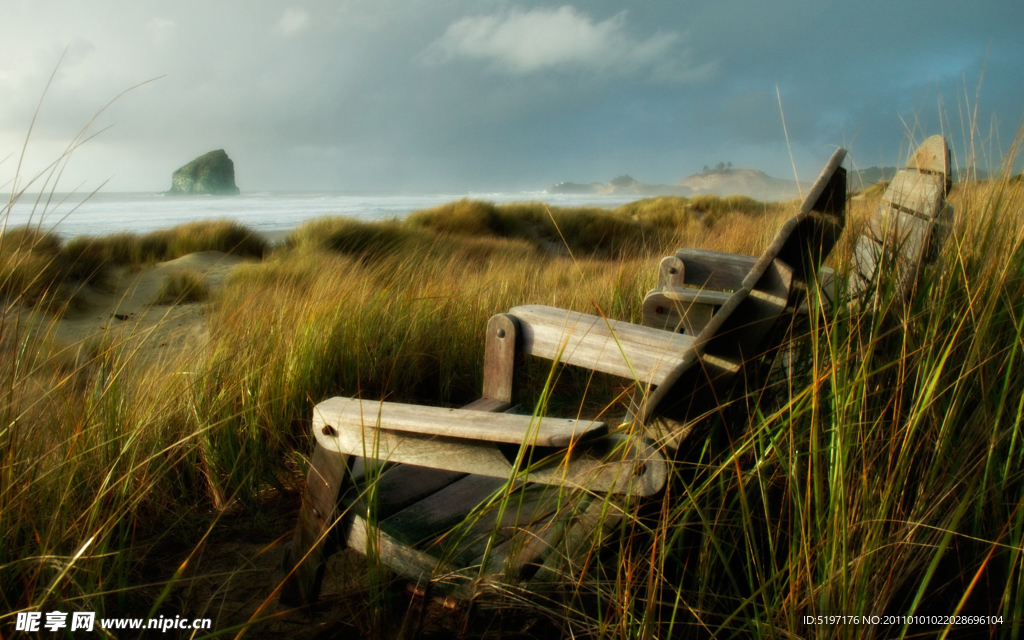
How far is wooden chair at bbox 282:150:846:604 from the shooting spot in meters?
1.18

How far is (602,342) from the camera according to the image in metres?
1.68

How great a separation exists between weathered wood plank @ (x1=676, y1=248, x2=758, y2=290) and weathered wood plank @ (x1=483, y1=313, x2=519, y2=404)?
1.26 meters

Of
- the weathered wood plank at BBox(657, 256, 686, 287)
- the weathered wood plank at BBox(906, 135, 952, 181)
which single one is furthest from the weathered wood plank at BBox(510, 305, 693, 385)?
the weathered wood plank at BBox(657, 256, 686, 287)

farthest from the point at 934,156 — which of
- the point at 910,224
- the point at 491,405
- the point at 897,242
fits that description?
the point at 491,405

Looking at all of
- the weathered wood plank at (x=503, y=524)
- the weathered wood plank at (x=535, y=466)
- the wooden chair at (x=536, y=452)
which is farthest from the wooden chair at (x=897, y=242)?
the weathered wood plank at (x=503, y=524)

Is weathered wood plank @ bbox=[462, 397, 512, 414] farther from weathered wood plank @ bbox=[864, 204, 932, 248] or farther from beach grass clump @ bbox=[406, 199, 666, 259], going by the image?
beach grass clump @ bbox=[406, 199, 666, 259]

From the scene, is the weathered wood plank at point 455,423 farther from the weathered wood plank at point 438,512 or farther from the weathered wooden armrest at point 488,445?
the weathered wood plank at point 438,512

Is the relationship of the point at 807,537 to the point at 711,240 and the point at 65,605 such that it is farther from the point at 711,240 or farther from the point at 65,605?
the point at 711,240

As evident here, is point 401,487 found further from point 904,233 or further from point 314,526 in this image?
point 904,233

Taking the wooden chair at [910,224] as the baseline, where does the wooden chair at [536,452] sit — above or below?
below

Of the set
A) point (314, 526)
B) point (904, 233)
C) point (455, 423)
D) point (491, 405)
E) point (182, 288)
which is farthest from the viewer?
point (182, 288)

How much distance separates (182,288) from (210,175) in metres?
47.6

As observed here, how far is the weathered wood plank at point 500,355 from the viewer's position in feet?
6.40

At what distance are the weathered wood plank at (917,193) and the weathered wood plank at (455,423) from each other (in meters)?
1.27
